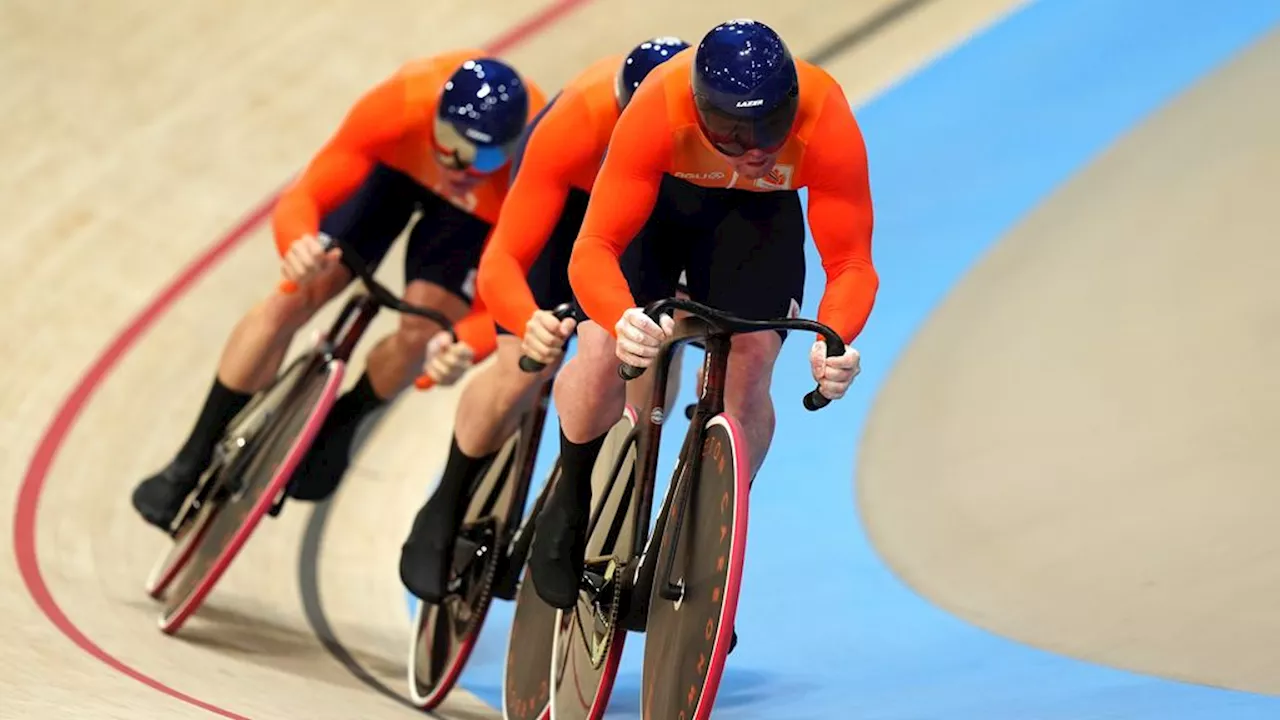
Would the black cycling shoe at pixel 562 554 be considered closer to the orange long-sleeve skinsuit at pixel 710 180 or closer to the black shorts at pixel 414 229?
the orange long-sleeve skinsuit at pixel 710 180

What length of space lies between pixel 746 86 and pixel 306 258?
1626 millimetres

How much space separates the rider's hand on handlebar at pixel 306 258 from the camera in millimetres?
3982

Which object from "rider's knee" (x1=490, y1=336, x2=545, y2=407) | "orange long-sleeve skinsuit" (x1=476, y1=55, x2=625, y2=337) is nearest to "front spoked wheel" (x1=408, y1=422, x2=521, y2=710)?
"rider's knee" (x1=490, y1=336, x2=545, y2=407)

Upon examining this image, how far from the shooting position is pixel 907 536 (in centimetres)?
475

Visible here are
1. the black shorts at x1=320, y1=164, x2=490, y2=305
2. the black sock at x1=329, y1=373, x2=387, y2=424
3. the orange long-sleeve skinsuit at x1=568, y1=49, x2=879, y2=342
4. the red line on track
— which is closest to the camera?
the orange long-sleeve skinsuit at x1=568, y1=49, x2=879, y2=342

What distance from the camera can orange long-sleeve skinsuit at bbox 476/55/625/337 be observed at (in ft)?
10.8

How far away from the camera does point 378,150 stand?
4.11 m

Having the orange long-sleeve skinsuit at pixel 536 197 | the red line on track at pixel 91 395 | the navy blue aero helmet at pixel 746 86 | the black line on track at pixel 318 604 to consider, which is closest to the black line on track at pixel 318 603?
the black line on track at pixel 318 604

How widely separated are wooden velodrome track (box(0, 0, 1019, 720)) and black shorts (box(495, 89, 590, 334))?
973 mm

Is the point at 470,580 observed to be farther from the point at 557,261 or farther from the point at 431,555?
the point at 557,261

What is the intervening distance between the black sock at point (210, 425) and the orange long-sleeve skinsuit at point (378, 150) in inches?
19.5

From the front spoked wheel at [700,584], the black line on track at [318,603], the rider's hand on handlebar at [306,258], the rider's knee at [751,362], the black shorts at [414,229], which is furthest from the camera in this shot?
the black shorts at [414,229]

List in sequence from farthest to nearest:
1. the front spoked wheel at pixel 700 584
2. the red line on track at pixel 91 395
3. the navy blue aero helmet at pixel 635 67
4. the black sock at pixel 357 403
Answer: the black sock at pixel 357 403
the red line on track at pixel 91 395
the navy blue aero helmet at pixel 635 67
the front spoked wheel at pixel 700 584

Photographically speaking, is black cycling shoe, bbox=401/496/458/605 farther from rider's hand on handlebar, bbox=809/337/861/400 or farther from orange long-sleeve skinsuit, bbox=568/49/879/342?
rider's hand on handlebar, bbox=809/337/861/400
